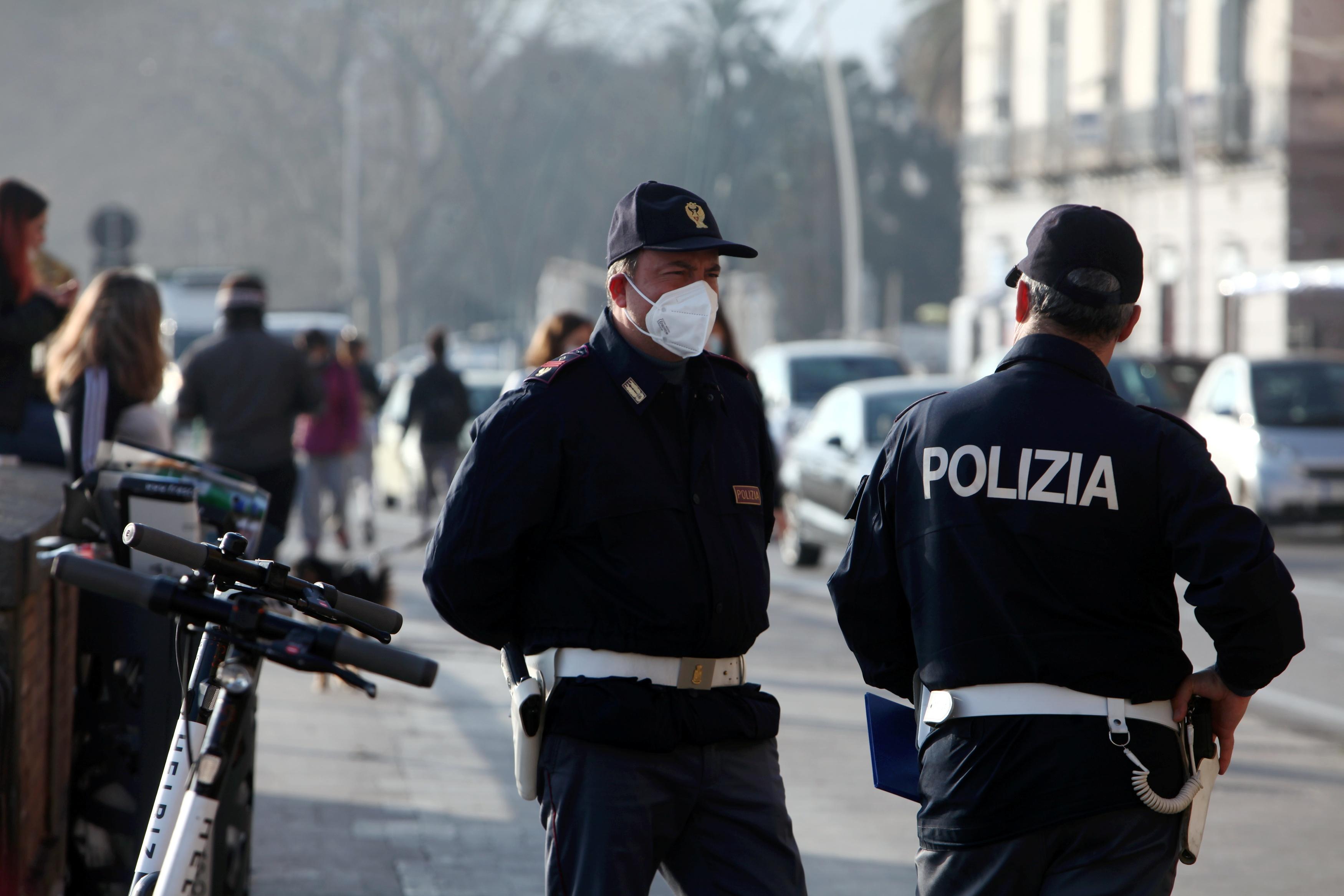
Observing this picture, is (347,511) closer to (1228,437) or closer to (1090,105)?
(1228,437)

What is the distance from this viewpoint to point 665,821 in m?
3.58

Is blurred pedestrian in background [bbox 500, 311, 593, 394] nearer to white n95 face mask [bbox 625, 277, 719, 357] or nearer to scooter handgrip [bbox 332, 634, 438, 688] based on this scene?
white n95 face mask [bbox 625, 277, 719, 357]

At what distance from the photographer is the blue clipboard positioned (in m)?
3.64

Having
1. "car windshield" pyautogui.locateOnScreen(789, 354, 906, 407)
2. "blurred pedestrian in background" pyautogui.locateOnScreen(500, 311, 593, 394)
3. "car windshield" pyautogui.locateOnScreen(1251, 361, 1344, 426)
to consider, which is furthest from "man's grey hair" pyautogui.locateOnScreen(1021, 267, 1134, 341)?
"car windshield" pyautogui.locateOnScreen(789, 354, 906, 407)

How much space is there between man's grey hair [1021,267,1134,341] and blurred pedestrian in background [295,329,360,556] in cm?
1109

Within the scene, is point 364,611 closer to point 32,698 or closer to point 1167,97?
point 32,698

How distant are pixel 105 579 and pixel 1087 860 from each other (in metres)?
1.64

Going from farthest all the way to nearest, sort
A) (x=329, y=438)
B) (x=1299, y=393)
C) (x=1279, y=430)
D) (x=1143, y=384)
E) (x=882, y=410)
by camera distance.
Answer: (x=1143, y=384) < (x=1299, y=393) < (x=1279, y=430) < (x=882, y=410) < (x=329, y=438)

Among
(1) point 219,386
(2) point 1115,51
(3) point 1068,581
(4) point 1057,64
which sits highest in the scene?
(4) point 1057,64

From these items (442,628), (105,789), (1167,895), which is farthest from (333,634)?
(442,628)

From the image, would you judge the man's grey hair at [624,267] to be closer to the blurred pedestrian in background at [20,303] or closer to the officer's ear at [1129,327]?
the officer's ear at [1129,327]

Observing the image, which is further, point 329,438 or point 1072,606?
point 329,438

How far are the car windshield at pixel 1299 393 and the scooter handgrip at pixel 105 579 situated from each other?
52.8 ft

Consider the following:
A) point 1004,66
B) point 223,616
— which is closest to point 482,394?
point 223,616
